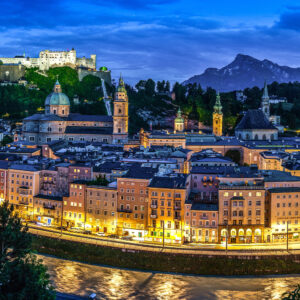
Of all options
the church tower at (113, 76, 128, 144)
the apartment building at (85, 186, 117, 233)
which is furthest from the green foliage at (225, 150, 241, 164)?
the apartment building at (85, 186, 117, 233)

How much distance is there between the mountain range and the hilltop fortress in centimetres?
3958

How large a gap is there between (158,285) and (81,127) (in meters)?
41.2

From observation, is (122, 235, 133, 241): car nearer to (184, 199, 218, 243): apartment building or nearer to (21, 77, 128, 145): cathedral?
(184, 199, 218, 243): apartment building

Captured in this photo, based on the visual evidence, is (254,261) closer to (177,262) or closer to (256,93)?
(177,262)

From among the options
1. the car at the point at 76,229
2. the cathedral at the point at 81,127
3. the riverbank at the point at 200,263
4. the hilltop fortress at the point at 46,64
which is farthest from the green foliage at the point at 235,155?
the hilltop fortress at the point at 46,64

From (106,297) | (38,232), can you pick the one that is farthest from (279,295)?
(38,232)

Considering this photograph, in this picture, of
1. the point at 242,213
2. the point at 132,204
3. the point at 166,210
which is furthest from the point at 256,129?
the point at 166,210

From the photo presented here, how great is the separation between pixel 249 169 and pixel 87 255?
51.7 feet

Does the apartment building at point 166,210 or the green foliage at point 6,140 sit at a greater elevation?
the green foliage at point 6,140

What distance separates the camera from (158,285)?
102 ft

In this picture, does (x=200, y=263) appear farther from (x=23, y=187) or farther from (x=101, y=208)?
(x=23, y=187)

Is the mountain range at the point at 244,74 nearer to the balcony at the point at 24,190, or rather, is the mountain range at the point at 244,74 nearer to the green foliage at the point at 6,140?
the green foliage at the point at 6,140

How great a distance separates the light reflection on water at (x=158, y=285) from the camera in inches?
1167

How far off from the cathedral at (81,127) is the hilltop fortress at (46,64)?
2537 cm
